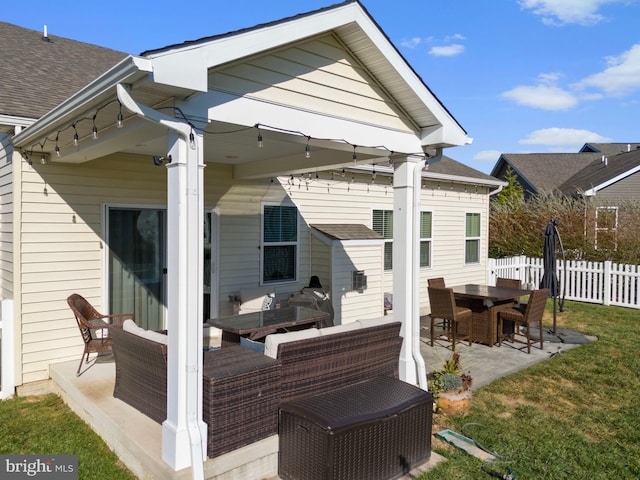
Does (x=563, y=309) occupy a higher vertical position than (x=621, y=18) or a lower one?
lower

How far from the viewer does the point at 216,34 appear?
3035 mm

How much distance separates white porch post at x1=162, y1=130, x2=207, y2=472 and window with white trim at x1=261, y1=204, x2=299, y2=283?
4.16 meters

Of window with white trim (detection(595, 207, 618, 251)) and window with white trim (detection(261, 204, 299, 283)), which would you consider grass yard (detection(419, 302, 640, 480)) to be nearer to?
window with white trim (detection(261, 204, 299, 283))

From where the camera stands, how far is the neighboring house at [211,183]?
305cm

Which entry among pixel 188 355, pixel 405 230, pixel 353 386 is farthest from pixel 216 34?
pixel 353 386

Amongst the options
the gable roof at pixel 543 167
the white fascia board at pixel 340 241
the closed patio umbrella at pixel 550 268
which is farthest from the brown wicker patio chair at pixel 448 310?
the gable roof at pixel 543 167

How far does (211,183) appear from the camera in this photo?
6562 mm

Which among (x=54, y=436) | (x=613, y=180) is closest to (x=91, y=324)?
(x=54, y=436)

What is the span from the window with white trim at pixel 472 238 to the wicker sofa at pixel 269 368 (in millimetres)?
7585

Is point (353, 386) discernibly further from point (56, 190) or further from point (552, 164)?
point (552, 164)

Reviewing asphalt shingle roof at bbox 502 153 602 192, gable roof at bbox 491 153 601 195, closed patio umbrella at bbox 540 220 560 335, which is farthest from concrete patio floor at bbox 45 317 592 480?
asphalt shingle roof at bbox 502 153 602 192

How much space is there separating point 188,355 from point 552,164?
2470 cm

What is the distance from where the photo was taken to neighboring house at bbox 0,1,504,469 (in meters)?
3.05

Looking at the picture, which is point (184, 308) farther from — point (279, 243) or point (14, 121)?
point (279, 243)
